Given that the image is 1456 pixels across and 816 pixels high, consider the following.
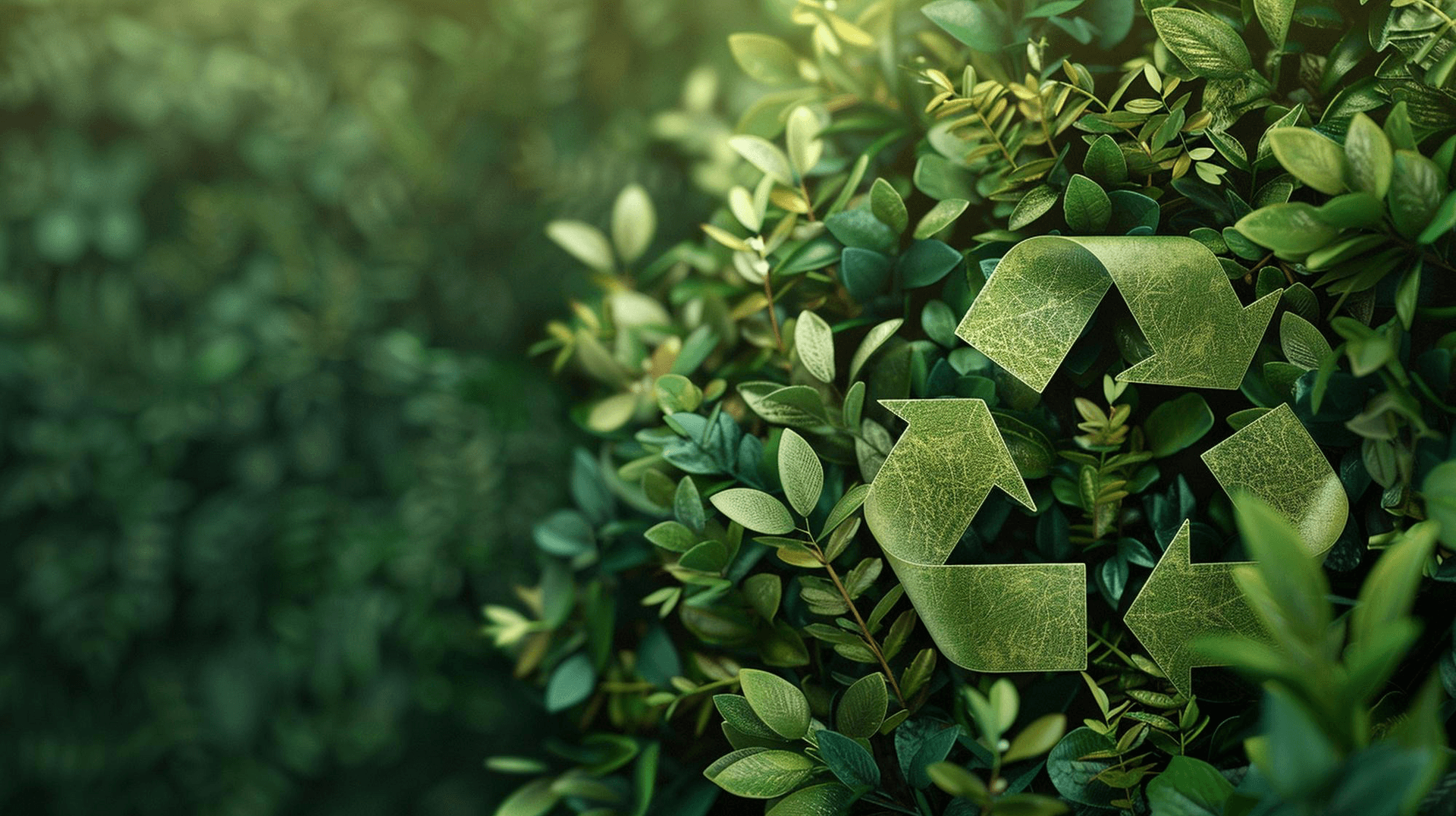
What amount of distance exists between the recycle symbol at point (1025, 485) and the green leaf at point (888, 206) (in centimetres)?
6

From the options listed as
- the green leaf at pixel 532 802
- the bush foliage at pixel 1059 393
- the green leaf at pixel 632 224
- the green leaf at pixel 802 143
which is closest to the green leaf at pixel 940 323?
the bush foliage at pixel 1059 393

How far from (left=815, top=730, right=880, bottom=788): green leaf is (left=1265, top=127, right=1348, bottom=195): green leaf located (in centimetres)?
28

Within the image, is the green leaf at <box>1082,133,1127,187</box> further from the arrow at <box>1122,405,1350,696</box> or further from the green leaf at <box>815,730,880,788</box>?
the green leaf at <box>815,730,880,788</box>

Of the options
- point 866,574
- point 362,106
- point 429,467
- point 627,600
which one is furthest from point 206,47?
point 866,574

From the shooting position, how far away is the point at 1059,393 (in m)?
0.37

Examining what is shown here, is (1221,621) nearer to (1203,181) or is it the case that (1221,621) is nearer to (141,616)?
(1203,181)

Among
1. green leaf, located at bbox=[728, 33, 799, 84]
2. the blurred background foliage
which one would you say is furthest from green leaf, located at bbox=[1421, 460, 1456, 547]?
the blurred background foliage

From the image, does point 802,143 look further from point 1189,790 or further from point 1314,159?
point 1189,790

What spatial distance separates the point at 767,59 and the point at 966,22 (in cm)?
13

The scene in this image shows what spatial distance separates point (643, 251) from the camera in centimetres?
59

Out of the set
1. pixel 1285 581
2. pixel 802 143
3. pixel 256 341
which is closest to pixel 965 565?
pixel 1285 581

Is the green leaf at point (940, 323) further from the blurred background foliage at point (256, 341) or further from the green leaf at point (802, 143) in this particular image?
the blurred background foliage at point (256, 341)

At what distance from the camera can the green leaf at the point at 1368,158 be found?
0.30 m

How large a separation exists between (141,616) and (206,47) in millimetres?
459
